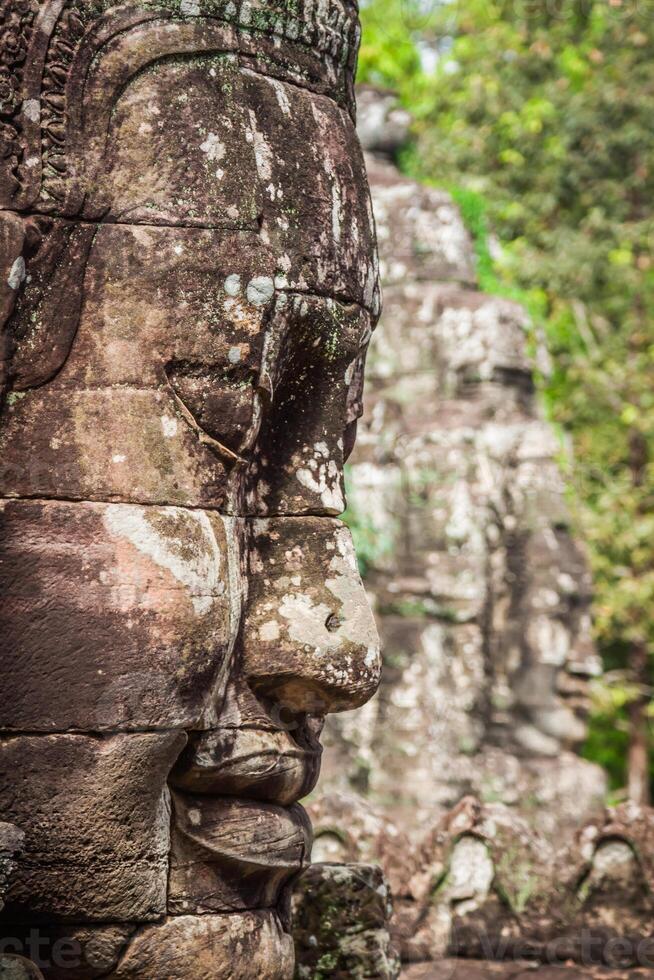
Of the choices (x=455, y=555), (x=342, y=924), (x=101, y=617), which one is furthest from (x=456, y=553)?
(x=101, y=617)

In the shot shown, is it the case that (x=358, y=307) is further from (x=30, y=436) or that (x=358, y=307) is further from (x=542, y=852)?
(x=542, y=852)

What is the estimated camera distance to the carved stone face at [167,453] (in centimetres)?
371

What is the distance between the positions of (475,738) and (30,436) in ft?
33.3

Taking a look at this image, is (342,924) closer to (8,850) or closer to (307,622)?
(307,622)

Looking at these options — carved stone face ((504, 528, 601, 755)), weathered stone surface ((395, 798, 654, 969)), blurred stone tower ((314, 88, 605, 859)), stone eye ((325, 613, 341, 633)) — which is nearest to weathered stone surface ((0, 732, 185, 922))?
stone eye ((325, 613, 341, 633))

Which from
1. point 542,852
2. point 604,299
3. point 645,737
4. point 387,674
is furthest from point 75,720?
point 604,299

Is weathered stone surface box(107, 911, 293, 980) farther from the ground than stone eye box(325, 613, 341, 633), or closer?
closer

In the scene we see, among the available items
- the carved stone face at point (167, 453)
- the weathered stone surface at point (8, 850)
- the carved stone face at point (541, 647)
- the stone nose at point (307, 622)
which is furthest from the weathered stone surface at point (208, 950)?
the carved stone face at point (541, 647)

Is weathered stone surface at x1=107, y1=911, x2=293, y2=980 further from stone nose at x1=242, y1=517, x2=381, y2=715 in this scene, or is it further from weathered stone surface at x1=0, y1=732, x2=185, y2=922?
stone nose at x1=242, y1=517, x2=381, y2=715

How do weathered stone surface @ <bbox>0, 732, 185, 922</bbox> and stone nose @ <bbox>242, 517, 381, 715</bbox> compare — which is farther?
stone nose @ <bbox>242, 517, 381, 715</bbox>

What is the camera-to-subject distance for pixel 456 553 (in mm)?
13617

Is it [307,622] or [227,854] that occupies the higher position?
[307,622]

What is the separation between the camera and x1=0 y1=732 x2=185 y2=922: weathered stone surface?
3.67 metres

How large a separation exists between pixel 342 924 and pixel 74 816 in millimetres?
1605
